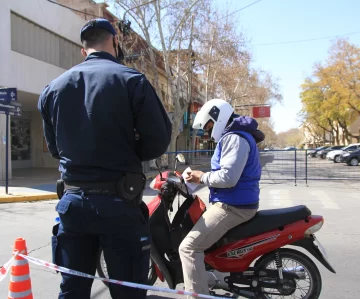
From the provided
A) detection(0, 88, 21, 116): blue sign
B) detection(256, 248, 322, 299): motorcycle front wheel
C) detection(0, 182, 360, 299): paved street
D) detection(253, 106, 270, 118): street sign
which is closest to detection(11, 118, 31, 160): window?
detection(0, 88, 21, 116): blue sign

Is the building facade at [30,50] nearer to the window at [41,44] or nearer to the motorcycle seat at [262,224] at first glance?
the window at [41,44]

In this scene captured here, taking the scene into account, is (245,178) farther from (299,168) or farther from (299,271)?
(299,168)

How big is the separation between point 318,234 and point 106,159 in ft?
17.0

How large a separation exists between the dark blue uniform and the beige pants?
1.04 metres

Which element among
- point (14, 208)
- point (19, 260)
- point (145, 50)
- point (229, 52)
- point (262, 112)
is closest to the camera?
point (19, 260)

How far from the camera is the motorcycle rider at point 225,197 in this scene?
284cm

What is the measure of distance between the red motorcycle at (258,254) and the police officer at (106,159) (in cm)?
129

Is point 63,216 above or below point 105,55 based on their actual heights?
below

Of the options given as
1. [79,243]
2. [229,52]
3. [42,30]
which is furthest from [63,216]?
[229,52]

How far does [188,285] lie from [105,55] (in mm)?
2002

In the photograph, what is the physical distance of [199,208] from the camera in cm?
319

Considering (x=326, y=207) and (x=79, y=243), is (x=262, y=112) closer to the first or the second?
(x=326, y=207)

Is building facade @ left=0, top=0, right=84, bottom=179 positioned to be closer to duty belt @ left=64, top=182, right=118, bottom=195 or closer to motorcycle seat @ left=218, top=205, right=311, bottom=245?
motorcycle seat @ left=218, top=205, right=311, bottom=245

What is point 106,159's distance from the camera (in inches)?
71.9
